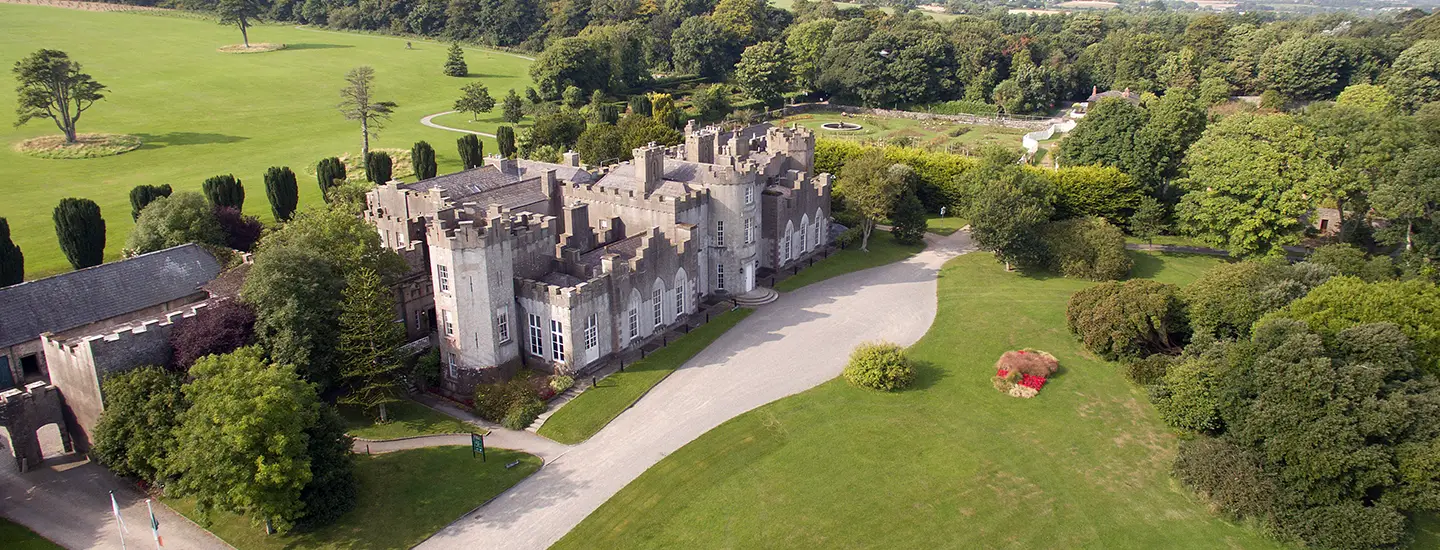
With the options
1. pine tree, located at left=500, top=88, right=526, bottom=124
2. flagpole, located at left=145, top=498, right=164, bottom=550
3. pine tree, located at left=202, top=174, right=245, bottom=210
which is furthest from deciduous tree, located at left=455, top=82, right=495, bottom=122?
flagpole, located at left=145, top=498, right=164, bottom=550

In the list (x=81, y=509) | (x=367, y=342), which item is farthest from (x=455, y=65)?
(x=81, y=509)

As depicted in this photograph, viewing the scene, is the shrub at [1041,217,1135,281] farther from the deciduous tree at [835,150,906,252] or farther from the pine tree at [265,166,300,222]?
the pine tree at [265,166,300,222]

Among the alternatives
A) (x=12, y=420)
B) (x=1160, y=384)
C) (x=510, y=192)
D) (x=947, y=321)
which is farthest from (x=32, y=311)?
(x=1160, y=384)

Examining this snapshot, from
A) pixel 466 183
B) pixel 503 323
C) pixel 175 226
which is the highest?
pixel 466 183

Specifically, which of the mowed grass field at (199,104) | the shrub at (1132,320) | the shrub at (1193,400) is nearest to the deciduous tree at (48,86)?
the mowed grass field at (199,104)

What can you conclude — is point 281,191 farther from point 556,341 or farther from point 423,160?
point 556,341

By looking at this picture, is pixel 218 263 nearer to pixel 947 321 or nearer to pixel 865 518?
pixel 865 518

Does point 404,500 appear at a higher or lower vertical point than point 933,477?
higher
